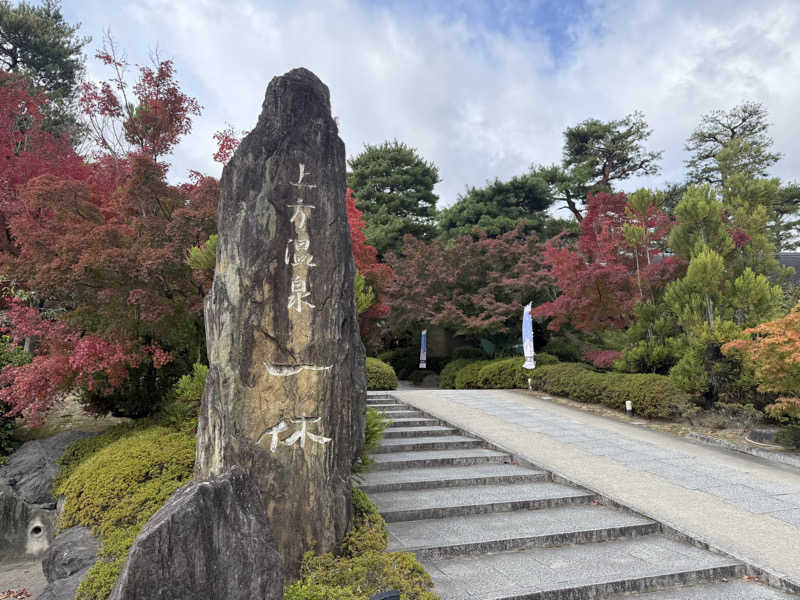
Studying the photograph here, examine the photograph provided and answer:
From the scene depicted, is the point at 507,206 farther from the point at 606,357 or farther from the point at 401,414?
the point at 401,414

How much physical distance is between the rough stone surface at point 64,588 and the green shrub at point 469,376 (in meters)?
10.9

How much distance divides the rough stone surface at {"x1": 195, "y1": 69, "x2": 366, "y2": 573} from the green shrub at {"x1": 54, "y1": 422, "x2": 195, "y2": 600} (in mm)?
988

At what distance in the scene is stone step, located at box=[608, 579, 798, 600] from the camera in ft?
11.7

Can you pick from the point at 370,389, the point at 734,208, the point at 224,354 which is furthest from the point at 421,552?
the point at 734,208

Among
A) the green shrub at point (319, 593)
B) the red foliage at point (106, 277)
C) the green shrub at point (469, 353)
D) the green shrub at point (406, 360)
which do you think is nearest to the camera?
the green shrub at point (319, 593)

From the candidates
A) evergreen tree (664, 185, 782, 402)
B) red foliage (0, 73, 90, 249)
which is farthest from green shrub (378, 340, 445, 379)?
red foliage (0, 73, 90, 249)

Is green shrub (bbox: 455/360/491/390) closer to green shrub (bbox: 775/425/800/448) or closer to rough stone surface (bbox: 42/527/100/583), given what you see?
green shrub (bbox: 775/425/800/448)

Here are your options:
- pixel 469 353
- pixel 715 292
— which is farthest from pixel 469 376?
pixel 715 292

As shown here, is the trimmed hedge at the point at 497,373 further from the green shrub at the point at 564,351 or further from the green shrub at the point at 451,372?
the green shrub at the point at 564,351

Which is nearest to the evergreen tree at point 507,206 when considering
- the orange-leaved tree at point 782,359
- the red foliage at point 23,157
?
the orange-leaved tree at point 782,359

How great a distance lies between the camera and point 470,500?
5.18m

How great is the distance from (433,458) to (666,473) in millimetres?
2926

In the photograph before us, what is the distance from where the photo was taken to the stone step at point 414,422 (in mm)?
8172

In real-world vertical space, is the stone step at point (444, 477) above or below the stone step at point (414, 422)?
below
